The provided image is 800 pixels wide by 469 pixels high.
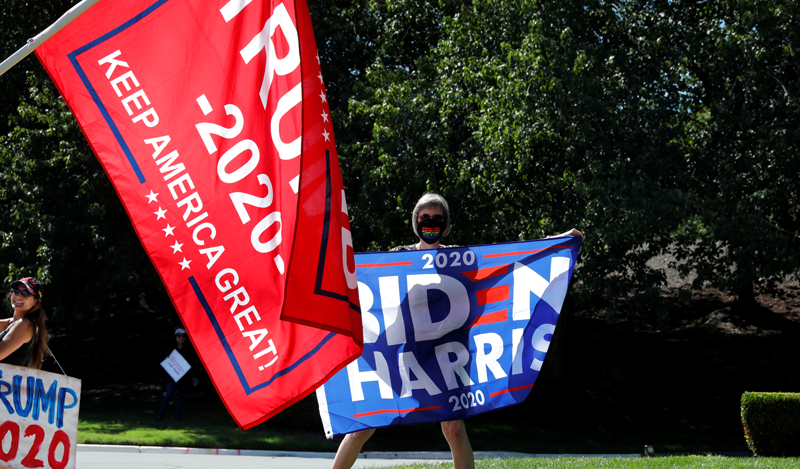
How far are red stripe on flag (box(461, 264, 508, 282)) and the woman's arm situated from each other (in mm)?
3371

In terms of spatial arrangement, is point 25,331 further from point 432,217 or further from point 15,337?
point 432,217

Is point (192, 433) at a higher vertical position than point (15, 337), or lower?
lower

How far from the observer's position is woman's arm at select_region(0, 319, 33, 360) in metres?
5.75

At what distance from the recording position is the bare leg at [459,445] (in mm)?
4762

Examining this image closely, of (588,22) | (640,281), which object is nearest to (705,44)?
(588,22)

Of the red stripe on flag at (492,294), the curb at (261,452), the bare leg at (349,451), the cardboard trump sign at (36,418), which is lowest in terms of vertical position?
the curb at (261,452)

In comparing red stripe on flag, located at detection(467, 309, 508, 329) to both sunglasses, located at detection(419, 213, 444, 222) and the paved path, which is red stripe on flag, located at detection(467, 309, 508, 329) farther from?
the paved path

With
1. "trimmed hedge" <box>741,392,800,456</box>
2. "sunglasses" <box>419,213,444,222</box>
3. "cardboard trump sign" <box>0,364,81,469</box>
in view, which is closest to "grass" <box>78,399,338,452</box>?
"trimmed hedge" <box>741,392,800,456</box>

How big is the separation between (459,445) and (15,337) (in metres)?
3.46


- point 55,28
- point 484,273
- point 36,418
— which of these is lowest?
point 484,273

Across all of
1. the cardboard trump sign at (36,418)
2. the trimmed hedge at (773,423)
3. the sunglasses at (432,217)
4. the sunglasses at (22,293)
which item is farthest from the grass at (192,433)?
the sunglasses at (432,217)

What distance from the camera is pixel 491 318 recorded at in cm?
537

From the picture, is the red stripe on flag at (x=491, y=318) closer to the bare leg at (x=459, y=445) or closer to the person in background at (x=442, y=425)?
the person in background at (x=442, y=425)

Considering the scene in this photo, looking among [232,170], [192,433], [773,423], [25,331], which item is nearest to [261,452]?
[192,433]
